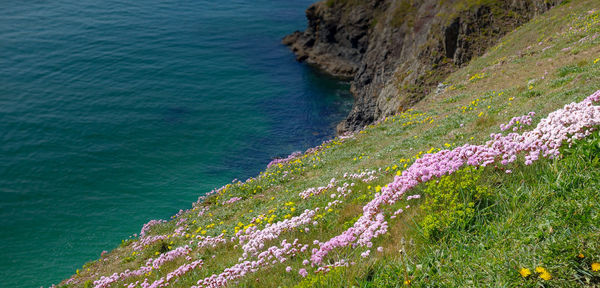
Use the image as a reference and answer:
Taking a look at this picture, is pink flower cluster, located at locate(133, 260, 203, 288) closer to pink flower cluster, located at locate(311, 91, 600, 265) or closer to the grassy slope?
the grassy slope

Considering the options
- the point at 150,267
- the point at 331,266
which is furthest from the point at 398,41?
the point at 331,266

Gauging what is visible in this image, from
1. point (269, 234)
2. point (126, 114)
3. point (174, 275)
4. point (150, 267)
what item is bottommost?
point (126, 114)

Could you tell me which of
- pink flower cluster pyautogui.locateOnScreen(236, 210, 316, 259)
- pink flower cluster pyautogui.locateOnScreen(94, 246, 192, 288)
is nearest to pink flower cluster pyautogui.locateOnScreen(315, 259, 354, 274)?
pink flower cluster pyautogui.locateOnScreen(236, 210, 316, 259)

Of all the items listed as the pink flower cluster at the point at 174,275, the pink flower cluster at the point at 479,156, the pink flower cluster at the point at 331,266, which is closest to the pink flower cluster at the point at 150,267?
the pink flower cluster at the point at 174,275

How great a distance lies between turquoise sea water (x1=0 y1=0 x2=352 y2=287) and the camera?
3094cm

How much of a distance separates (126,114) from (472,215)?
46.8m

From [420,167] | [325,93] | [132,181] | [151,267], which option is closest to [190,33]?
[325,93]

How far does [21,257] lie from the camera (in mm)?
27375

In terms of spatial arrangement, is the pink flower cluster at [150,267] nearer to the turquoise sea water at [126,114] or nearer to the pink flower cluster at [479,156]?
the pink flower cluster at [479,156]

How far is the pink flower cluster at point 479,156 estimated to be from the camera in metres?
8.09

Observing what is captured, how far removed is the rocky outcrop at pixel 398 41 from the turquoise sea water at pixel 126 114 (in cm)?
419

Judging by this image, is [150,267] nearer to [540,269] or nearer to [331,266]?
[331,266]

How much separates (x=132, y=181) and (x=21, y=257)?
10.2 meters

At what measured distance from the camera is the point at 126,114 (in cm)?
4734
